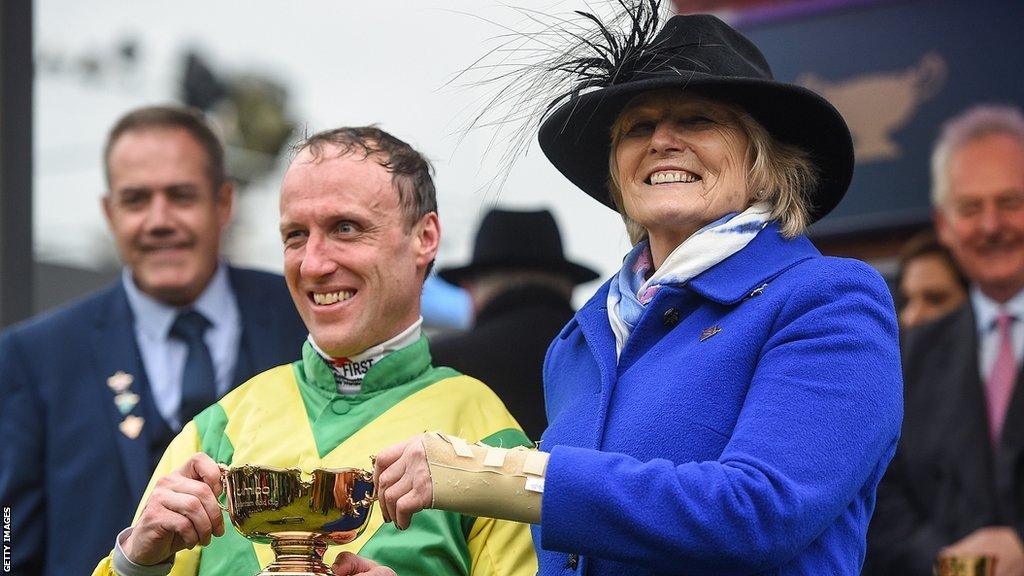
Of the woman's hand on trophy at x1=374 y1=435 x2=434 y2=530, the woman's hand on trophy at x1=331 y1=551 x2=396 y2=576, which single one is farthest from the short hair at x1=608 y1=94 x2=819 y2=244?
the woman's hand on trophy at x1=331 y1=551 x2=396 y2=576

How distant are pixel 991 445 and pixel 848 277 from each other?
2824 millimetres

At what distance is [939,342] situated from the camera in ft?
17.7

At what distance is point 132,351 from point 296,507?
212cm

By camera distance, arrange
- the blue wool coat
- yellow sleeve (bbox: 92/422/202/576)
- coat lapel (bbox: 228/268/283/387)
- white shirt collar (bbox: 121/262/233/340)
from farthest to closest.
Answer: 1. white shirt collar (bbox: 121/262/233/340)
2. coat lapel (bbox: 228/268/283/387)
3. yellow sleeve (bbox: 92/422/202/576)
4. the blue wool coat

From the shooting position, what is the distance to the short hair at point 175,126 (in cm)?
493

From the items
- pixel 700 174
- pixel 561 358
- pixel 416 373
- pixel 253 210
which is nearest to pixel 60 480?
pixel 416 373

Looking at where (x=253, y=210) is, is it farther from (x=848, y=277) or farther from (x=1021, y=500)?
(x=848, y=277)

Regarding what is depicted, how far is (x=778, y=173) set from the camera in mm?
2855

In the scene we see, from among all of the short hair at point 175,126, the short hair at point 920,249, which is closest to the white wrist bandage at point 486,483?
the short hair at point 175,126

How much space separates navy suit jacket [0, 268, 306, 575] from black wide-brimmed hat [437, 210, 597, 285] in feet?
2.28

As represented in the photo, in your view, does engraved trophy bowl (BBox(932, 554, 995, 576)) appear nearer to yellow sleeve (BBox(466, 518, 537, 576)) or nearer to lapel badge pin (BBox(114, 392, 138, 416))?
yellow sleeve (BBox(466, 518, 537, 576))

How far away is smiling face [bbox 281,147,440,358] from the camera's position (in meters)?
3.02

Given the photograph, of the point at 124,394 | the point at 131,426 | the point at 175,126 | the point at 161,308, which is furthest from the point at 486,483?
the point at 175,126

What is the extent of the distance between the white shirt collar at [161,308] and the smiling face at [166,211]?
0.07ft
